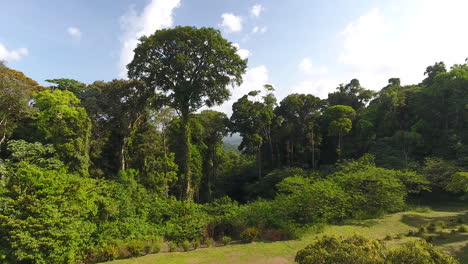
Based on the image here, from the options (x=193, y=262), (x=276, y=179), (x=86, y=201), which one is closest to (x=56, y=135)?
(x=86, y=201)

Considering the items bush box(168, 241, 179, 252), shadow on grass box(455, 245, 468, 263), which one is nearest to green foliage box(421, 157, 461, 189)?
shadow on grass box(455, 245, 468, 263)

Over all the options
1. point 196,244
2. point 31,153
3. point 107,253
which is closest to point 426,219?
point 196,244

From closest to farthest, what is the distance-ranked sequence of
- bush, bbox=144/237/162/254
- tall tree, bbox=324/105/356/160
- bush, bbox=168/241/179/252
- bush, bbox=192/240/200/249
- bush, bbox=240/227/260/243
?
bush, bbox=144/237/162/254
bush, bbox=168/241/179/252
bush, bbox=192/240/200/249
bush, bbox=240/227/260/243
tall tree, bbox=324/105/356/160

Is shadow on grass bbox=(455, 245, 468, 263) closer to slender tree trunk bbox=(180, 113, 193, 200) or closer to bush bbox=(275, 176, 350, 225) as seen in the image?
bush bbox=(275, 176, 350, 225)

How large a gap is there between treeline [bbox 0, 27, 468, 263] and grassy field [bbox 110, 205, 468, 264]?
671mm

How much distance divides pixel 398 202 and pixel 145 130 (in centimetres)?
1821

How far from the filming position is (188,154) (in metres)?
18.0

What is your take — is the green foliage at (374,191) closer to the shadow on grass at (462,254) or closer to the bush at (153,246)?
the shadow on grass at (462,254)

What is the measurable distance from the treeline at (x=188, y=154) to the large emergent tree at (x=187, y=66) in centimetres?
8

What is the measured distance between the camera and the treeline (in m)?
9.00

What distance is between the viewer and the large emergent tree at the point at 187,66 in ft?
53.0

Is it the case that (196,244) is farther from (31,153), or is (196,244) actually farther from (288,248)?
(31,153)

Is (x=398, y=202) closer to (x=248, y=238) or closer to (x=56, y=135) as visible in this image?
(x=248, y=238)

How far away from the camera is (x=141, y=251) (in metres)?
9.59
